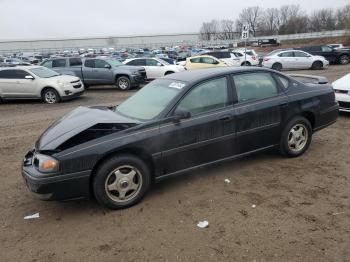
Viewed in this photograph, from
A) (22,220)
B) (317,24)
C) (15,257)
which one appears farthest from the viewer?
(317,24)

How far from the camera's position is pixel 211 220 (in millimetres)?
4051

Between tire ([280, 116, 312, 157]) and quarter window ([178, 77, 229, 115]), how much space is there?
4.14 feet

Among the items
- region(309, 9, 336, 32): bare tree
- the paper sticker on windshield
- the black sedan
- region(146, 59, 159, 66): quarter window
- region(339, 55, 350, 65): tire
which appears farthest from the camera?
region(309, 9, 336, 32): bare tree

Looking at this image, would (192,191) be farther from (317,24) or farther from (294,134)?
(317,24)

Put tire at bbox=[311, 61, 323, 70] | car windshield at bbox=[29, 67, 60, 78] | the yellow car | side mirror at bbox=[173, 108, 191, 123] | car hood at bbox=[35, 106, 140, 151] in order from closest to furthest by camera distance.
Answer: car hood at bbox=[35, 106, 140, 151], side mirror at bbox=[173, 108, 191, 123], car windshield at bbox=[29, 67, 60, 78], the yellow car, tire at bbox=[311, 61, 323, 70]

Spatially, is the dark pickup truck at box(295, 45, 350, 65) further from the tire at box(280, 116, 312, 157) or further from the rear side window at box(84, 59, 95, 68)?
the tire at box(280, 116, 312, 157)

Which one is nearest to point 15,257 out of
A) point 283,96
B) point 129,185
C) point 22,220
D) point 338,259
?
point 22,220

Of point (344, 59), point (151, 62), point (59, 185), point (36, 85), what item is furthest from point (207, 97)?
point (344, 59)

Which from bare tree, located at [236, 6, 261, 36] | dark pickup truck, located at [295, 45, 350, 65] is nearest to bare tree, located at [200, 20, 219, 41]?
bare tree, located at [236, 6, 261, 36]

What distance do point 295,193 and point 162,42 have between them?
123 meters

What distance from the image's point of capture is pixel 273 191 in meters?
4.70

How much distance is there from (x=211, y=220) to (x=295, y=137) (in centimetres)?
251

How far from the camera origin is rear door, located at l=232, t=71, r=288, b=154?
204 inches

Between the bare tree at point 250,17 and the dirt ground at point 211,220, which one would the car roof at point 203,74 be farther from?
the bare tree at point 250,17
